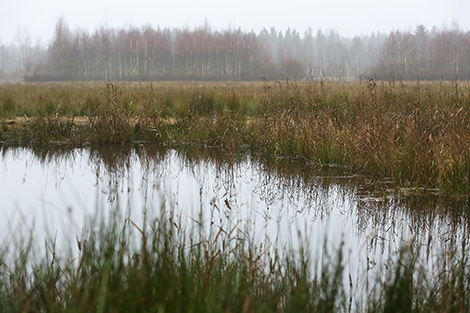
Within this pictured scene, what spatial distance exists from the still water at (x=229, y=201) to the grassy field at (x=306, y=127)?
12.0 inches

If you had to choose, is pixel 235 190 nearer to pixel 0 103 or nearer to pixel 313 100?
pixel 313 100

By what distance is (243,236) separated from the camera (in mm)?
3508

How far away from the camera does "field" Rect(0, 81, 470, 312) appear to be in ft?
6.70

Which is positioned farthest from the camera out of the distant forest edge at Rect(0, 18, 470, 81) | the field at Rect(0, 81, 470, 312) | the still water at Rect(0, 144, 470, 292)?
the distant forest edge at Rect(0, 18, 470, 81)

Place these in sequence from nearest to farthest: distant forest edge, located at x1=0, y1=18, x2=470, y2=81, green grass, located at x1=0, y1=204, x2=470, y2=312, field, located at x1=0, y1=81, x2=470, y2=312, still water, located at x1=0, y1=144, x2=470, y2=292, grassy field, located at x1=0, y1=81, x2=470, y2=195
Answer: green grass, located at x1=0, y1=204, x2=470, y2=312 → field, located at x1=0, y1=81, x2=470, y2=312 → still water, located at x1=0, y1=144, x2=470, y2=292 → grassy field, located at x1=0, y1=81, x2=470, y2=195 → distant forest edge, located at x1=0, y1=18, x2=470, y2=81

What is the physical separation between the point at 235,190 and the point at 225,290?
12.0 ft

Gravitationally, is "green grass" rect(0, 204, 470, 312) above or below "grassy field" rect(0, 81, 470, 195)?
below

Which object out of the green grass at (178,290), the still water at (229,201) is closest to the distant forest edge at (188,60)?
the still water at (229,201)

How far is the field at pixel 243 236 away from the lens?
2043mm

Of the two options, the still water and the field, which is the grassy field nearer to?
the field

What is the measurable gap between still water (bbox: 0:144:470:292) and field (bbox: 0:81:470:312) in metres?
0.14

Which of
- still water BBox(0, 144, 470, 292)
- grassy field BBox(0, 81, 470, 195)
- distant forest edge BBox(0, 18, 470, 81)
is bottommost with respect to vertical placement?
still water BBox(0, 144, 470, 292)

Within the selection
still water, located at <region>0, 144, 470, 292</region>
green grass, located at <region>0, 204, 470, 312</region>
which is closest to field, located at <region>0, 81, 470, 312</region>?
green grass, located at <region>0, 204, 470, 312</region>

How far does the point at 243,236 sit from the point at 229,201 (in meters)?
1.48
